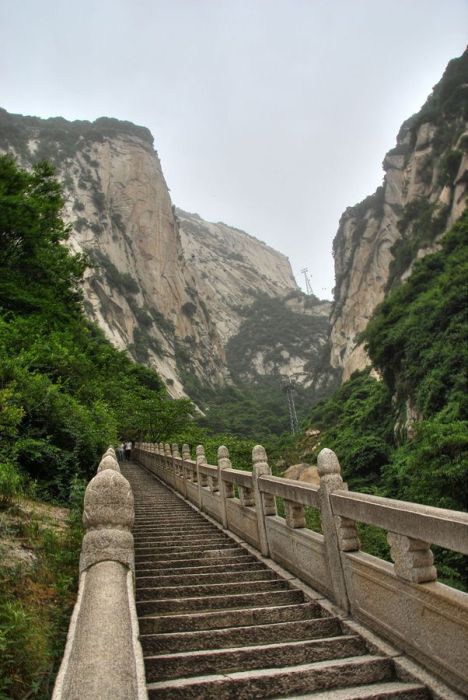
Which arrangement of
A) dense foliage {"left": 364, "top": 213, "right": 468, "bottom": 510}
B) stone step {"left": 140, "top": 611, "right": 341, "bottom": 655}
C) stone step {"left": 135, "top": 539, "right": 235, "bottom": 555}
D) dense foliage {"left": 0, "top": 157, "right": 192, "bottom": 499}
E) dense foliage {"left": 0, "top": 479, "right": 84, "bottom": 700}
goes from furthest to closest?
dense foliage {"left": 364, "top": 213, "right": 468, "bottom": 510}, dense foliage {"left": 0, "top": 157, "right": 192, "bottom": 499}, stone step {"left": 135, "top": 539, "right": 235, "bottom": 555}, stone step {"left": 140, "top": 611, "right": 341, "bottom": 655}, dense foliage {"left": 0, "top": 479, "right": 84, "bottom": 700}

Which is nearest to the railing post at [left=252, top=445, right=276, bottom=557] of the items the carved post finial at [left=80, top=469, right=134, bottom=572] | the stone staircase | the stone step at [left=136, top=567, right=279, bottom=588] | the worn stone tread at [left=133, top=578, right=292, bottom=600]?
the stone staircase

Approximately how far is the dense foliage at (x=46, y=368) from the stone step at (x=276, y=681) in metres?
3.86

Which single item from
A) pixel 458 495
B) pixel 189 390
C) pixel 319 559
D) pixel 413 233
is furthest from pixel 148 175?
Answer: pixel 319 559

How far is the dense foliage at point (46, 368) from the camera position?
844 centimetres

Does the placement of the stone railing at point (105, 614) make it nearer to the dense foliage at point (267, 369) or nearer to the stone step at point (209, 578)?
the stone step at point (209, 578)

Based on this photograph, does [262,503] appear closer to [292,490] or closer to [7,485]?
[292,490]

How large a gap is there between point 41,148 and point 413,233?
54.7m

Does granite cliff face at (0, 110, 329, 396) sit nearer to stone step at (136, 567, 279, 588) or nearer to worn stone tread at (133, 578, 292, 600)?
stone step at (136, 567, 279, 588)

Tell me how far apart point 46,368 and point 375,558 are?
9.33m

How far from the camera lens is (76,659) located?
7.80 ft

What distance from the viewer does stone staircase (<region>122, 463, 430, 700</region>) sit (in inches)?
126

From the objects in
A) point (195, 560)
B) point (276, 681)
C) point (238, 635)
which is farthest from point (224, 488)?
point (276, 681)

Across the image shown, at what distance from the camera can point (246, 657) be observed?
3557 millimetres

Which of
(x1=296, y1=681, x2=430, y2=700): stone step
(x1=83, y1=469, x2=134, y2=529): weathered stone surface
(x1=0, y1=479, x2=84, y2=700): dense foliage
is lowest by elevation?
(x1=296, y1=681, x2=430, y2=700): stone step
